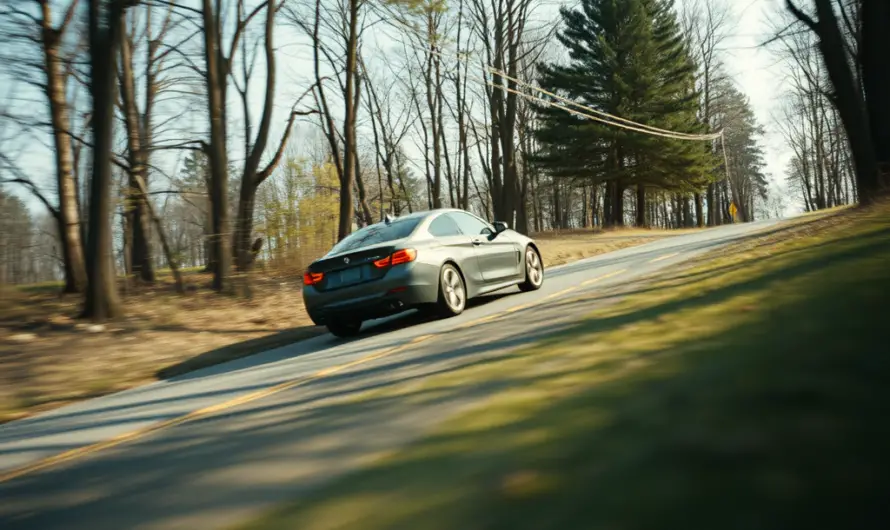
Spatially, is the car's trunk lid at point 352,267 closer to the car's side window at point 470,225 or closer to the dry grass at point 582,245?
the car's side window at point 470,225

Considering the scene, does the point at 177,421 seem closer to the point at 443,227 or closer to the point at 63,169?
the point at 443,227

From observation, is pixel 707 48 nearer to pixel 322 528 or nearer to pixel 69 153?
pixel 69 153

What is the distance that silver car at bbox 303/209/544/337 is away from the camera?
359 inches

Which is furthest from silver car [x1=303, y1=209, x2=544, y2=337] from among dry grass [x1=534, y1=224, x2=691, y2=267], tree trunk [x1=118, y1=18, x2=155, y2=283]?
dry grass [x1=534, y1=224, x2=691, y2=267]

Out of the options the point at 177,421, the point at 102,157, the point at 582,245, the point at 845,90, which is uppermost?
the point at 845,90

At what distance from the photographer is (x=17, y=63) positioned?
13.8m

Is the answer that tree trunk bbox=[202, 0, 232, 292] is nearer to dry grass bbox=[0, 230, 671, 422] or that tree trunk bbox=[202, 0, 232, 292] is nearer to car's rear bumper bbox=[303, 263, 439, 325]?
dry grass bbox=[0, 230, 671, 422]

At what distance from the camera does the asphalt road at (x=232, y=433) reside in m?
3.42

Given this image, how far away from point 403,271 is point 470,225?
229cm

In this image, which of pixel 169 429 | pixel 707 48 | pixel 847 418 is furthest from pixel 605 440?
pixel 707 48

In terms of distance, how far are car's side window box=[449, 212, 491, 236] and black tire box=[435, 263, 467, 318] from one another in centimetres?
93

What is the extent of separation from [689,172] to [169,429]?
39.7m

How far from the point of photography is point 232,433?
4.65 m

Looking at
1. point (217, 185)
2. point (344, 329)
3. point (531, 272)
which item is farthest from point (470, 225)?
point (217, 185)
